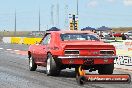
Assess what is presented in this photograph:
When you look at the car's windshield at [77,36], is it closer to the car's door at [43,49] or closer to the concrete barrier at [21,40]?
the car's door at [43,49]

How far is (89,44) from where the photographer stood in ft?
47.1

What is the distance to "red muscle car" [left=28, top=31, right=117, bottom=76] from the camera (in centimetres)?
1419

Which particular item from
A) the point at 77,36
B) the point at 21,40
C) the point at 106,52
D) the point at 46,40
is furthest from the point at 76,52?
the point at 21,40

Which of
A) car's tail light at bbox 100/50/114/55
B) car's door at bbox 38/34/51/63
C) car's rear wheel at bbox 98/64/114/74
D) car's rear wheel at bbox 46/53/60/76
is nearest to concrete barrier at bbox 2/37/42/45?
car's door at bbox 38/34/51/63

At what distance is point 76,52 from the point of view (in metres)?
14.2

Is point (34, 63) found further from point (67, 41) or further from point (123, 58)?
point (123, 58)

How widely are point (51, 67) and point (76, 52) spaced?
1061 mm

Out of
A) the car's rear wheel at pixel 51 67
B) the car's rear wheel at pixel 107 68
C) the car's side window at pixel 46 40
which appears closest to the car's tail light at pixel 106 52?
the car's rear wheel at pixel 107 68

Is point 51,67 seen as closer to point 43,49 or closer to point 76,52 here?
point 76,52

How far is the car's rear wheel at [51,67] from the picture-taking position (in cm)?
1465

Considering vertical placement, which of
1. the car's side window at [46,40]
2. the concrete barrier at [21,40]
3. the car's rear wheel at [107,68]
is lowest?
the car's rear wheel at [107,68]

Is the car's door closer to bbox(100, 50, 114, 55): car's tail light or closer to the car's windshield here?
the car's windshield

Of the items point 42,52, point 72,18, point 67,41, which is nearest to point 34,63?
point 42,52

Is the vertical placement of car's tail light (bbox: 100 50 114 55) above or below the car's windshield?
below
